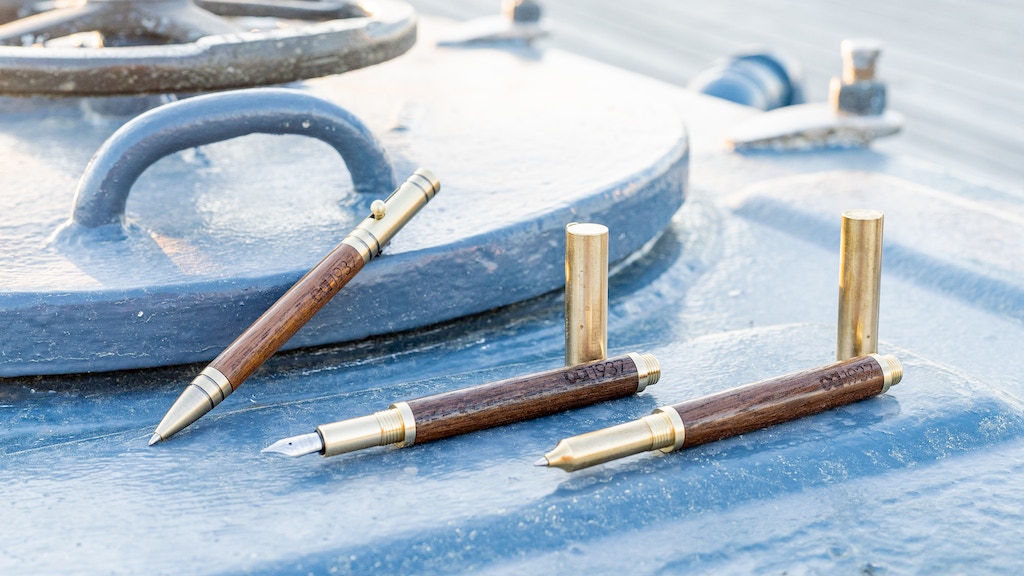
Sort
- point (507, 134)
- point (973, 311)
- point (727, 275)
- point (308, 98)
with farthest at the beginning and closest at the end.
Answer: point (507, 134)
point (727, 275)
point (973, 311)
point (308, 98)

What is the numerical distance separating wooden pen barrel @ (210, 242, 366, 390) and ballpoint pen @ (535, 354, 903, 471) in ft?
1.18

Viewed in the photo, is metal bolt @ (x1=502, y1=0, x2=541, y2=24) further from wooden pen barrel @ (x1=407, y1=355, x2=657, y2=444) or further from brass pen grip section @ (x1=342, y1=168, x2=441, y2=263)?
wooden pen barrel @ (x1=407, y1=355, x2=657, y2=444)

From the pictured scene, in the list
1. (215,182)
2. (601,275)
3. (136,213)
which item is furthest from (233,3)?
(601,275)

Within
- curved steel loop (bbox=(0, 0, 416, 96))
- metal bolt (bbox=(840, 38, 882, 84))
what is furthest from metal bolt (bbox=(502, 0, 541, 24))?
curved steel loop (bbox=(0, 0, 416, 96))

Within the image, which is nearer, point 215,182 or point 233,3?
point 215,182

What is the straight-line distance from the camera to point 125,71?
1.77m

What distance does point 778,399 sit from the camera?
1.22m

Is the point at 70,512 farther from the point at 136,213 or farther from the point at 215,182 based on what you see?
the point at 215,182

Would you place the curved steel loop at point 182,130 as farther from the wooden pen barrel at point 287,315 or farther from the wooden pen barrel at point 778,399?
the wooden pen barrel at point 778,399

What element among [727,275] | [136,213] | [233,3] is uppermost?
[233,3]

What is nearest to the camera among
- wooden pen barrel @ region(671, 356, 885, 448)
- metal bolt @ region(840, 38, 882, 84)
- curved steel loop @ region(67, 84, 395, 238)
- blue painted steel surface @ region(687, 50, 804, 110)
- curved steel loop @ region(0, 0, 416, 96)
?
wooden pen barrel @ region(671, 356, 885, 448)

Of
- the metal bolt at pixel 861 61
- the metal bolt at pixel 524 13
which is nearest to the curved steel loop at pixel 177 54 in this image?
the metal bolt at pixel 861 61

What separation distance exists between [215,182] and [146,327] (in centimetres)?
47

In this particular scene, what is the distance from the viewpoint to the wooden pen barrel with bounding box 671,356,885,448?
118 centimetres
